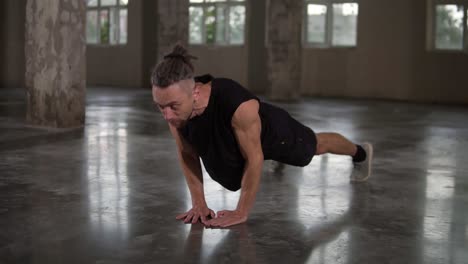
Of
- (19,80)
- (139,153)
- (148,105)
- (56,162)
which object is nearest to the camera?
(56,162)

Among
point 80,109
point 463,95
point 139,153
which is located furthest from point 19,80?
point 139,153

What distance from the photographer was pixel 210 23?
63.5ft

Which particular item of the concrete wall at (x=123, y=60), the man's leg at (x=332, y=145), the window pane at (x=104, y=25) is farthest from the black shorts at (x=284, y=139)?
the window pane at (x=104, y=25)

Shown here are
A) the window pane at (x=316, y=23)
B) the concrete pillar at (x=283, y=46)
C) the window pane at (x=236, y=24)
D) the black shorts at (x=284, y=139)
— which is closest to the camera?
the black shorts at (x=284, y=139)

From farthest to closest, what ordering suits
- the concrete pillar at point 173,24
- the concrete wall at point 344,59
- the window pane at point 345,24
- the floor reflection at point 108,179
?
the window pane at point 345,24 < the concrete pillar at point 173,24 < the concrete wall at point 344,59 < the floor reflection at point 108,179

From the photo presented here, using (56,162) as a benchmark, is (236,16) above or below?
above

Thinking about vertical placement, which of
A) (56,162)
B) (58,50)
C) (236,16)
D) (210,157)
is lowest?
(56,162)

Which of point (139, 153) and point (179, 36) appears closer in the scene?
point (139, 153)

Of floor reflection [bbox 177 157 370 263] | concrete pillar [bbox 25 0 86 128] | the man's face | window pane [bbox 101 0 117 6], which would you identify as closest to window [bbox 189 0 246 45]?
window pane [bbox 101 0 117 6]

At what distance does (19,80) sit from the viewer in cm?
1842

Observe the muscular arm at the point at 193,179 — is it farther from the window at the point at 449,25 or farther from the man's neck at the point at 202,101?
the window at the point at 449,25

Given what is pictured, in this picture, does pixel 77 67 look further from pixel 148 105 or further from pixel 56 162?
pixel 148 105

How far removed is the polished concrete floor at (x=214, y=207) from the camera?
3293mm

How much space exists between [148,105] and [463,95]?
7139 millimetres
